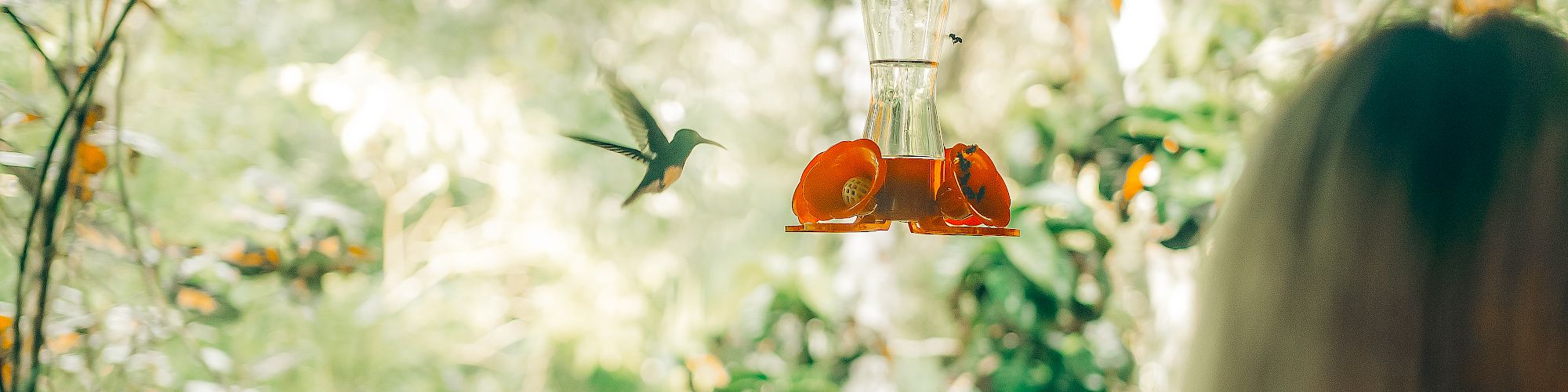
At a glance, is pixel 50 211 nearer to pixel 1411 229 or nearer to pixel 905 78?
pixel 905 78

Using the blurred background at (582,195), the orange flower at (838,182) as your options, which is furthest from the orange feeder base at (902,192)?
the blurred background at (582,195)

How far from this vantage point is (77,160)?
1.47 meters

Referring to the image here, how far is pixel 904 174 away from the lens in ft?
2.64

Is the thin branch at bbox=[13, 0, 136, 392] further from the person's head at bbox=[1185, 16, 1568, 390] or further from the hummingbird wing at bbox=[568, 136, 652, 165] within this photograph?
the person's head at bbox=[1185, 16, 1568, 390]

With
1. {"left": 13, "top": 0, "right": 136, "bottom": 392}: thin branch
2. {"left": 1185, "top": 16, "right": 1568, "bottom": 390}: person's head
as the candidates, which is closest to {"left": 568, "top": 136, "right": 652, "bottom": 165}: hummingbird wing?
{"left": 1185, "top": 16, "right": 1568, "bottom": 390}: person's head

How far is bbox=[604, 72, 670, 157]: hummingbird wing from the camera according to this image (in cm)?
96

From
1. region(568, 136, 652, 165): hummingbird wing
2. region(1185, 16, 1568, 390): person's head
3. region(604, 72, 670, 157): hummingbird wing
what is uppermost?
region(604, 72, 670, 157): hummingbird wing

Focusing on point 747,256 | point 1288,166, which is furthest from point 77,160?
point 1288,166

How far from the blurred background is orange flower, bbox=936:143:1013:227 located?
2.74ft

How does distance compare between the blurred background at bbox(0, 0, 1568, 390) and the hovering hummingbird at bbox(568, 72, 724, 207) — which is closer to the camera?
the hovering hummingbird at bbox(568, 72, 724, 207)

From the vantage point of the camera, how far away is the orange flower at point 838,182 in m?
0.78

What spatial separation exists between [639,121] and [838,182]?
0.90 feet

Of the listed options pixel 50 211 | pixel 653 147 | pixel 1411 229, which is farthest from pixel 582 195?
pixel 1411 229

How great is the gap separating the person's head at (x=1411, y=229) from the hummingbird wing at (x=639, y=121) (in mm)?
646
